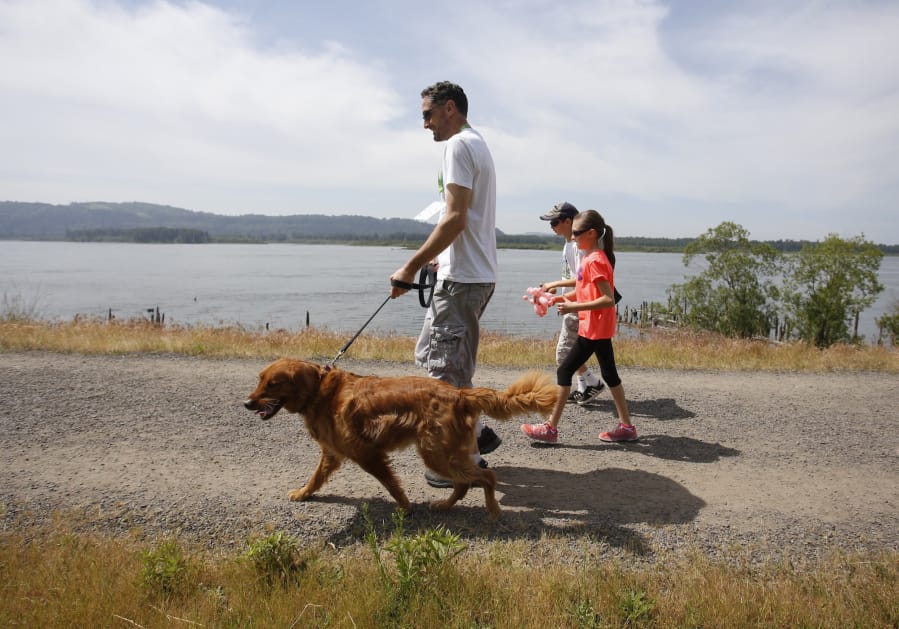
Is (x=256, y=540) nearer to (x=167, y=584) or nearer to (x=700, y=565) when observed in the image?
(x=167, y=584)

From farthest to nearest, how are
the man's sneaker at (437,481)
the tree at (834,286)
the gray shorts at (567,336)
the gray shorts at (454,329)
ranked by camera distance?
the tree at (834,286), the gray shorts at (567,336), the man's sneaker at (437,481), the gray shorts at (454,329)

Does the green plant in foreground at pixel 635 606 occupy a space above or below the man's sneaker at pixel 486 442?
below

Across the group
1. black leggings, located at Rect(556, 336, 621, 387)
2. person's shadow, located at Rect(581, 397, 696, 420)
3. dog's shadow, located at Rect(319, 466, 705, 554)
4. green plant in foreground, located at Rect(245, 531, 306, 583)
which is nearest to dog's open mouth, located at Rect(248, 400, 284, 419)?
dog's shadow, located at Rect(319, 466, 705, 554)

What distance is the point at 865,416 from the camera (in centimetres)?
693

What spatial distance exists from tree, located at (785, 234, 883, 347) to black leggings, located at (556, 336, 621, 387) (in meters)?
42.5

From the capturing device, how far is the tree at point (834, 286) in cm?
4228

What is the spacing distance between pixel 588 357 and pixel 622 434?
863mm

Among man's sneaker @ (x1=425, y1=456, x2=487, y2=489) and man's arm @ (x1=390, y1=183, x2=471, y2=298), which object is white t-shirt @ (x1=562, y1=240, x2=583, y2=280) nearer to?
man's arm @ (x1=390, y1=183, x2=471, y2=298)

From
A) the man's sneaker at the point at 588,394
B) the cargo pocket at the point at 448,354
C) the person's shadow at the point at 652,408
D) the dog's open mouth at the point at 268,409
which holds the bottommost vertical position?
the person's shadow at the point at 652,408

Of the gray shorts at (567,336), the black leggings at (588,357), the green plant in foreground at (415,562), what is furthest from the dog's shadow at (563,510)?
the gray shorts at (567,336)

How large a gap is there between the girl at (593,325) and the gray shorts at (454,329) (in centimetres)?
135

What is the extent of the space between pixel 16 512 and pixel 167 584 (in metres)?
1.78

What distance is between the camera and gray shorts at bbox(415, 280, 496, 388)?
4.54 m

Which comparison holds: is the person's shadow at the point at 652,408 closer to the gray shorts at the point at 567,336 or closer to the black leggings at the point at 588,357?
the gray shorts at the point at 567,336
